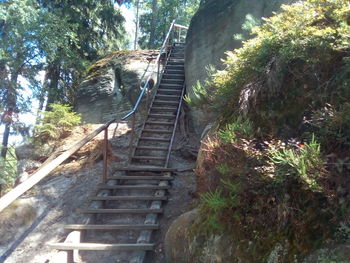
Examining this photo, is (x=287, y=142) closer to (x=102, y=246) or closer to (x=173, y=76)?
(x=102, y=246)

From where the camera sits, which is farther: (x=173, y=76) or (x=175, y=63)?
(x=175, y=63)

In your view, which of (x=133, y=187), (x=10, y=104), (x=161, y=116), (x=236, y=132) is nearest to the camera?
(x=236, y=132)

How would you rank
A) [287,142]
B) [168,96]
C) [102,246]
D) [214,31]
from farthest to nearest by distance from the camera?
[168,96], [214,31], [102,246], [287,142]

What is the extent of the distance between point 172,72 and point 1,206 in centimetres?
929

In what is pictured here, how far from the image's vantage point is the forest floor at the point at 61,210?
4.35m

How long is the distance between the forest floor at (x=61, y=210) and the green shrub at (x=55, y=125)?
62.1 inches

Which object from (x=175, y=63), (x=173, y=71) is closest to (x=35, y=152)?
(x=173, y=71)

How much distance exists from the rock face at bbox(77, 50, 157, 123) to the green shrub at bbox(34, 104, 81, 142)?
187cm

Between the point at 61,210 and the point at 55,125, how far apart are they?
361cm

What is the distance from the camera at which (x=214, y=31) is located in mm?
9344

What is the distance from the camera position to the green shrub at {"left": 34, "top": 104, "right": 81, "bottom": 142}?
27.3 feet

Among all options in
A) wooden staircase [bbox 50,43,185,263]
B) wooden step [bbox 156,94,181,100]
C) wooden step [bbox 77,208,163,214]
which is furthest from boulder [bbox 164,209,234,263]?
wooden step [bbox 156,94,181,100]

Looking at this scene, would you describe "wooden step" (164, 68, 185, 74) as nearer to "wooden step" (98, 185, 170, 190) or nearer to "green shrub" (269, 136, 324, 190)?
"wooden step" (98, 185, 170, 190)

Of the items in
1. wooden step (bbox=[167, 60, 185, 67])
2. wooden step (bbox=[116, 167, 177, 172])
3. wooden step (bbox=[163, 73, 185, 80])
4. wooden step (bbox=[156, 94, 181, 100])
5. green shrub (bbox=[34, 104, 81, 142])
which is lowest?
wooden step (bbox=[116, 167, 177, 172])
